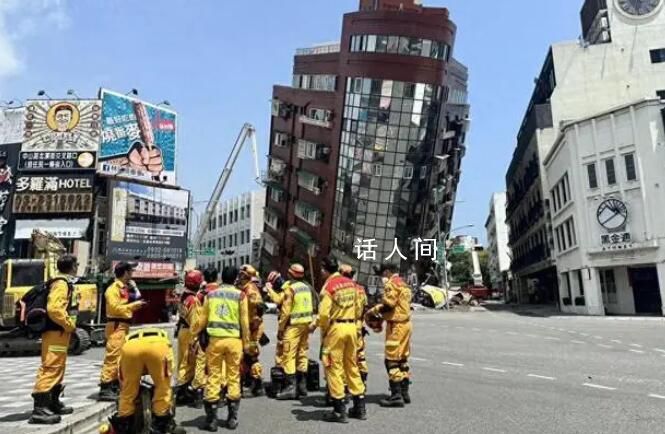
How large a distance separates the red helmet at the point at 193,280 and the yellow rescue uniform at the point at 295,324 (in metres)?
1.38

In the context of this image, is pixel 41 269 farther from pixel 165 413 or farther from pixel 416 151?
pixel 416 151

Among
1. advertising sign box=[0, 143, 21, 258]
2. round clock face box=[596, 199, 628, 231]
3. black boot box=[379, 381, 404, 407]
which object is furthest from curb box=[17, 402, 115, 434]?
advertising sign box=[0, 143, 21, 258]

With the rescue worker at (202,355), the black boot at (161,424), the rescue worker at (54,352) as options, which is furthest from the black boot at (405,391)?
the rescue worker at (54,352)

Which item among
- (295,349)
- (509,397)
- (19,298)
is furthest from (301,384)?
(19,298)

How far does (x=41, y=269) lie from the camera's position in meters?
19.2

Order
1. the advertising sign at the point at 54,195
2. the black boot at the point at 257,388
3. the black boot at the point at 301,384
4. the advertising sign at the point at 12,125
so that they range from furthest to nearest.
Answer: the advertising sign at the point at 12,125, the advertising sign at the point at 54,195, the black boot at the point at 257,388, the black boot at the point at 301,384

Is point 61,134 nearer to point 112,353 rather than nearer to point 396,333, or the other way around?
point 112,353

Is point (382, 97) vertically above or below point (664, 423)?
above

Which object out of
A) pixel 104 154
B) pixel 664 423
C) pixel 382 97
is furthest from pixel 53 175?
pixel 664 423

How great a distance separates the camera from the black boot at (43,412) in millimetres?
6348

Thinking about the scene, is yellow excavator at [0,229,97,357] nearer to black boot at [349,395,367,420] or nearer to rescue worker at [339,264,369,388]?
rescue worker at [339,264,369,388]

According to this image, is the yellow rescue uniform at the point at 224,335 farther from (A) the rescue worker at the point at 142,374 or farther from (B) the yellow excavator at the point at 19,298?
(B) the yellow excavator at the point at 19,298

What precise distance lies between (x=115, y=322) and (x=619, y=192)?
1185 inches

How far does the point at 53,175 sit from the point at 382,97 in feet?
91.4
